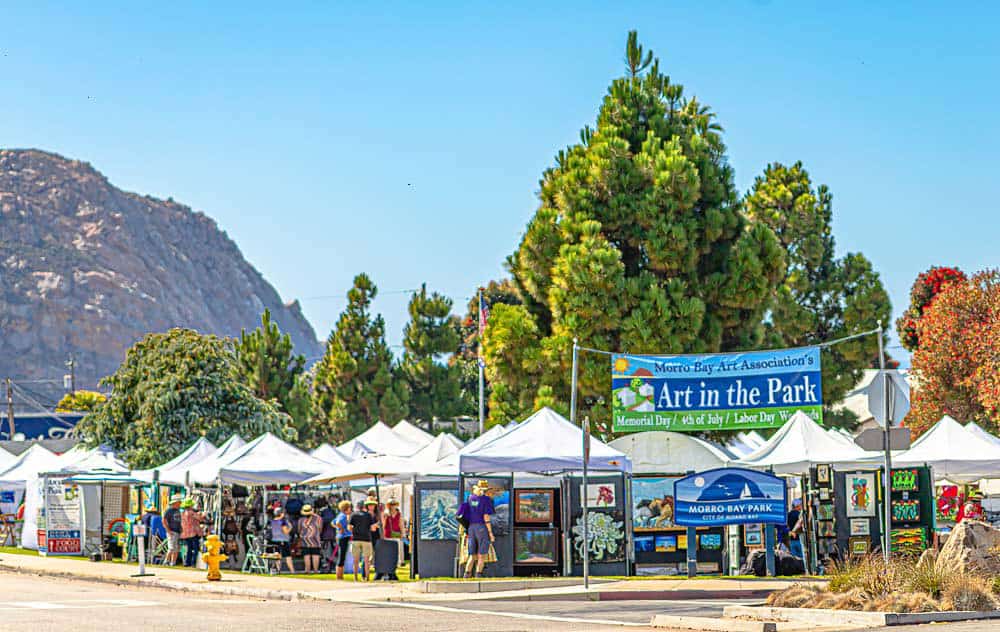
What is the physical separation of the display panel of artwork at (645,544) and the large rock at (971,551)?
910 cm

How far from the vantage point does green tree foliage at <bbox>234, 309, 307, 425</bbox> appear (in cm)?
5869

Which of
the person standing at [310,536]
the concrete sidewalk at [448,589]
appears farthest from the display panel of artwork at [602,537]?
the person standing at [310,536]

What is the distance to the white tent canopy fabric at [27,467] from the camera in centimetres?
4338

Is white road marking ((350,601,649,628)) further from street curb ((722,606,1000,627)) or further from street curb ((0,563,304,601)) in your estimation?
street curb ((0,563,304,601))

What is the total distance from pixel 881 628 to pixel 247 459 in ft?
63.6

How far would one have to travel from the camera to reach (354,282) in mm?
59938

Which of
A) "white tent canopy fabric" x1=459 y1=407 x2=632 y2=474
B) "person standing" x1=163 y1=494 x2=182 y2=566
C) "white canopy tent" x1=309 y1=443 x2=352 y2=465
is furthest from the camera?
"white canopy tent" x1=309 y1=443 x2=352 y2=465

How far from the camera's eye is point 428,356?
62562mm

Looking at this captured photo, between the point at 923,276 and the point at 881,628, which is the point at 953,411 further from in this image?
the point at 881,628

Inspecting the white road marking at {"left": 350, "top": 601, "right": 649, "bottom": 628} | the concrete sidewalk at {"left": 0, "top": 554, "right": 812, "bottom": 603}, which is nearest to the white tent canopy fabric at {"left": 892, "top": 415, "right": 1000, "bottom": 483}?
the concrete sidewalk at {"left": 0, "top": 554, "right": 812, "bottom": 603}

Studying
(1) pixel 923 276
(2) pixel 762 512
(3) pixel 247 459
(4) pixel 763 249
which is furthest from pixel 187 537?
(1) pixel 923 276

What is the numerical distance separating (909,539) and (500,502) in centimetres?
750

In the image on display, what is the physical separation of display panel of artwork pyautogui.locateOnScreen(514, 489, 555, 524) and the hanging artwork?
5484 millimetres

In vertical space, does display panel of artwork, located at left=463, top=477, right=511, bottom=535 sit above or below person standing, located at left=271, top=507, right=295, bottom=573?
above
